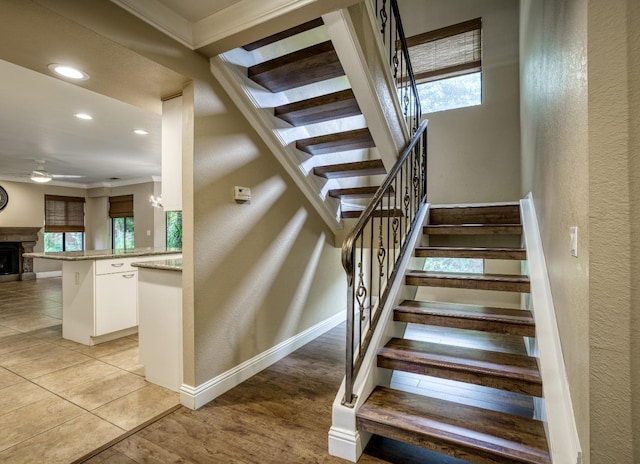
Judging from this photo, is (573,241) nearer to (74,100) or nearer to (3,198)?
(74,100)

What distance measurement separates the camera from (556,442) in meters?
1.25

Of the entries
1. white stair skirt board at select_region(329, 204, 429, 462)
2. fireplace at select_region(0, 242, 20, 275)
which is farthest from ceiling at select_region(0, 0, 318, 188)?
fireplace at select_region(0, 242, 20, 275)

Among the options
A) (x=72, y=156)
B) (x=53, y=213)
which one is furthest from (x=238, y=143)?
(x=53, y=213)

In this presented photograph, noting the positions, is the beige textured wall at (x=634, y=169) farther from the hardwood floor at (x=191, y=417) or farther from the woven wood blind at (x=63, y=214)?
the woven wood blind at (x=63, y=214)

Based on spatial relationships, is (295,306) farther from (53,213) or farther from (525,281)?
(53,213)

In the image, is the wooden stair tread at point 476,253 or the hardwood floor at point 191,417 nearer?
the hardwood floor at point 191,417

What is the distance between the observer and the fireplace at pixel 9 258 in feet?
24.0

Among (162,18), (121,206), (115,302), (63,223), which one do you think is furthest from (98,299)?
(63,223)

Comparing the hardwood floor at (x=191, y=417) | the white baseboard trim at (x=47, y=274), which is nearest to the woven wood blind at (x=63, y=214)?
the white baseboard trim at (x=47, y=274)

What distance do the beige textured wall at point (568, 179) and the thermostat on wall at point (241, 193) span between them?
192 cm

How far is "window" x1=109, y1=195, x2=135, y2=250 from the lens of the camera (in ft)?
27.1

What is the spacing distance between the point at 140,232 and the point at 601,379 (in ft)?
28.3

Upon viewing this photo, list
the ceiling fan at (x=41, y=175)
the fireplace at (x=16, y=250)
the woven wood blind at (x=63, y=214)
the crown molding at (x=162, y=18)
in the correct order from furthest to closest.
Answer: the woven wood blind at (x=63, y=214), the fireplace at (x=16, y=250), the ceiling fan at (x=41, y=175), the crown molding at (x=162, y=18)

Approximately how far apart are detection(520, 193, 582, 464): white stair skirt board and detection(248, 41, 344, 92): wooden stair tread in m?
1.80
